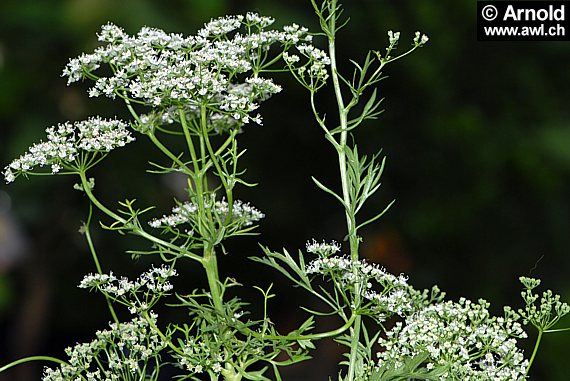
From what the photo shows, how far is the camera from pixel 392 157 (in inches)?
120

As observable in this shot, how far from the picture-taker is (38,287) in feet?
10.5

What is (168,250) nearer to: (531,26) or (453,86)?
(531,26)

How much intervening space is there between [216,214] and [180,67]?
134mm

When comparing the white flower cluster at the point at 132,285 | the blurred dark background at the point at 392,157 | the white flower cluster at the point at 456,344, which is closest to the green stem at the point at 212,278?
the white flower cluster at the point at 132,285

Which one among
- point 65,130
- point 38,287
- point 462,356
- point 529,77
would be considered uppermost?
point 529,77

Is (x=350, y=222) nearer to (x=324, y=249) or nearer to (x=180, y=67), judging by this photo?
(x=324, y=249)

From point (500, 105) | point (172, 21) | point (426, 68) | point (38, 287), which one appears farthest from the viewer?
point (38, 287)

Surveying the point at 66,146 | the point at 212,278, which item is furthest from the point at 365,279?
the point at 66,146

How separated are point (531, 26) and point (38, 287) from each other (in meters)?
1.96

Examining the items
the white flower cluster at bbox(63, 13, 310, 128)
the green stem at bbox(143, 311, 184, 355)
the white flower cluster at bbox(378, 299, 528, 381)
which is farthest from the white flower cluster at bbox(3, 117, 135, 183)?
the white flower cluster at bbox(378, 299, 528, 381)

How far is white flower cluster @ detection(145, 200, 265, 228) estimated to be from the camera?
73 centimetres

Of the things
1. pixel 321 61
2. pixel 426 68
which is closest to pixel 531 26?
pixel 426 68

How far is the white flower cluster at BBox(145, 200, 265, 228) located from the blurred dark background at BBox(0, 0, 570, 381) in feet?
5.62

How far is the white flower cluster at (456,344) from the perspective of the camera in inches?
25.5
